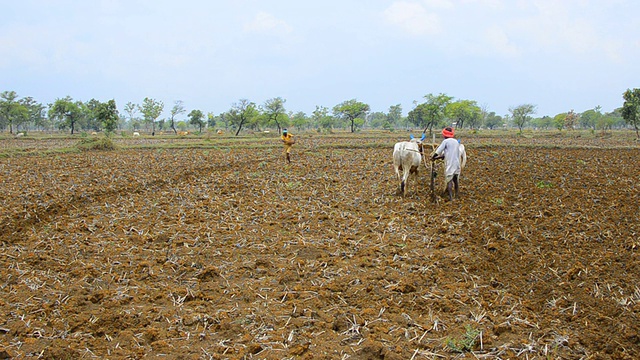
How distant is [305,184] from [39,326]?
8513mm

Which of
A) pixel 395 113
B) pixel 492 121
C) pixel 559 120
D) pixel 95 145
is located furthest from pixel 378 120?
pixel 95 145

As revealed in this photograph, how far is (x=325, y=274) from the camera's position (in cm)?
555

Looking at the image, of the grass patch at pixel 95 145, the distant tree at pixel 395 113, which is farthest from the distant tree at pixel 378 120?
the grass patch at pixel 95 145

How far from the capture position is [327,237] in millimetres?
7172

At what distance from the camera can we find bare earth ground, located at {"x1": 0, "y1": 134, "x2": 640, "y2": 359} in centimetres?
397

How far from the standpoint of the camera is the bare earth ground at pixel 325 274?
3969 mm

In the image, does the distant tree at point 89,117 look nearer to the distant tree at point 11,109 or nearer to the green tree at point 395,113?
the distant tree at point 11,109

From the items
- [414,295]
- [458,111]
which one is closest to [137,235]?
[414,295]

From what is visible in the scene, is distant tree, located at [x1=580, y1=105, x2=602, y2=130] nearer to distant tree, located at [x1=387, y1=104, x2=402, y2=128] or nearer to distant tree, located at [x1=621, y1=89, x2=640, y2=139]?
distant tree, located at [x1=387, y1=104, x2=402, y2=128]

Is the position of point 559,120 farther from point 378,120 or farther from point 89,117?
point 89,117

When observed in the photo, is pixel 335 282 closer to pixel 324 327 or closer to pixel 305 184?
pixel 324 327

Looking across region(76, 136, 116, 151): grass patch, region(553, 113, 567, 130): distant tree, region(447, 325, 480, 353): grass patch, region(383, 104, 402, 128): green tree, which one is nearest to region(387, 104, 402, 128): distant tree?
region(383, 104, 402, 128): green tree

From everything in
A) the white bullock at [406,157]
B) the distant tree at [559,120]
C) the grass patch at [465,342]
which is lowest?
the grass patch at [465,342]

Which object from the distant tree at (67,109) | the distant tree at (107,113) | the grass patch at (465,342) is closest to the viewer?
the grass patch at (465,342)
